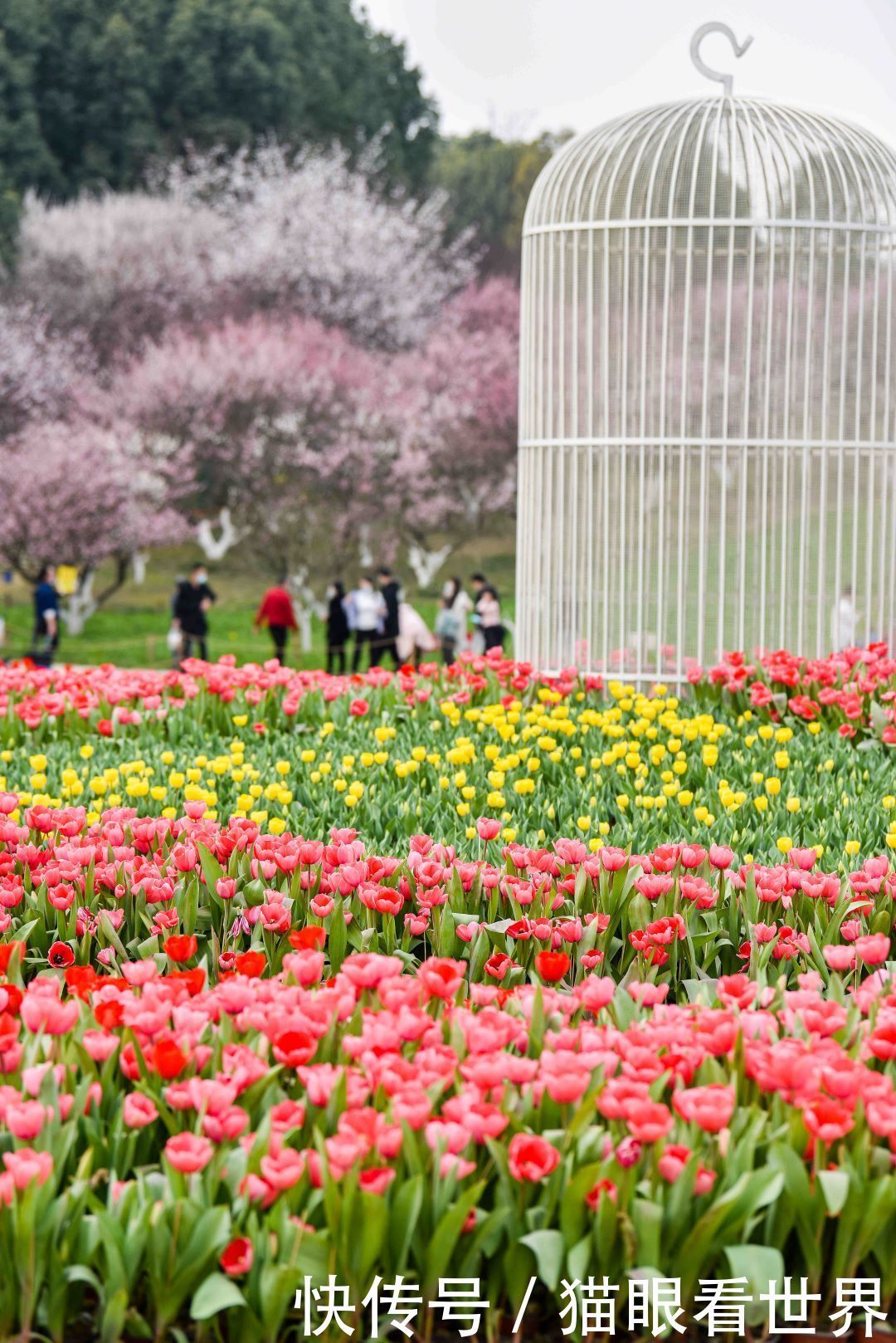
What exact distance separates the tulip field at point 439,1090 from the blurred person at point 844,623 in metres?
4.79

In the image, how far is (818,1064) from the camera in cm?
256

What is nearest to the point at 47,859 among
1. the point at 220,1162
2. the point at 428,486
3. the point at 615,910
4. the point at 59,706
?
the point at 615,910

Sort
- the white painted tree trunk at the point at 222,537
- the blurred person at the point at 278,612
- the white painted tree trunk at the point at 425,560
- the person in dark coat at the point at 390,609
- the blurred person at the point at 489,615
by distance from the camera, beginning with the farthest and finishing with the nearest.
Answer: the white painted tree trunk at the point at 425,560, the white painted tree trunk at the point at 222,537, the blurred person at the point at 278,612, the person in dark coat at the point at 390,609, the blurred person at the point at 489,615

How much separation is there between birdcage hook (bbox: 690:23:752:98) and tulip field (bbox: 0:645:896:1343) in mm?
6188

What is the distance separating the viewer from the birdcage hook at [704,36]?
30.5 feet

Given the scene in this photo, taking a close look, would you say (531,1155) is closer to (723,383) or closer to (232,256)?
(723,383)

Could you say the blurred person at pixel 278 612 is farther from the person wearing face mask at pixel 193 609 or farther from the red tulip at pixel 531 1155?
the red tulip at pixel 531 1155

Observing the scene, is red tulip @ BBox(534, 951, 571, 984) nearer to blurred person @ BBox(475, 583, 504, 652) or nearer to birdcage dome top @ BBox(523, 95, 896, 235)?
birdcage dome top @ BBox(523, 95, 896, 235)

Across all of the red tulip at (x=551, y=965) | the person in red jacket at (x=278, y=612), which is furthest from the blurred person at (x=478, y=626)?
the red tulip at (x=551, y=965)

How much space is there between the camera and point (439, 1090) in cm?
254

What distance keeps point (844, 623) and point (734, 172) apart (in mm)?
2663

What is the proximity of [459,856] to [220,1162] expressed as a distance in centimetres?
213

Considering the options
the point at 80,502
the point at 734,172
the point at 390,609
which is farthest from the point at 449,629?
the point at 734,172

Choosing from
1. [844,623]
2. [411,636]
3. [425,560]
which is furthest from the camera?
[425,560]
